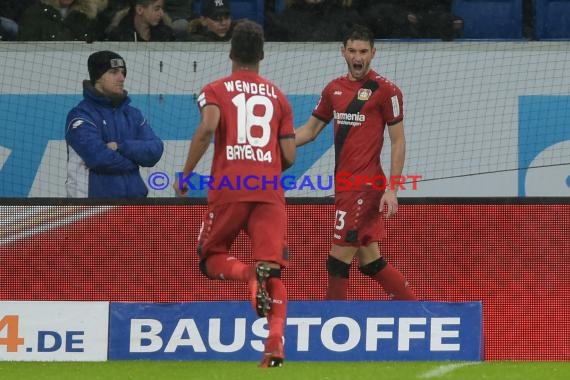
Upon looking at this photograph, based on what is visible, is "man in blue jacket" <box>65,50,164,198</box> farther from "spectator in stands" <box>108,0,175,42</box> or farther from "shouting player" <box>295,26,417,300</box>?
"spectator in stands" <box>108,0,175,42</box>

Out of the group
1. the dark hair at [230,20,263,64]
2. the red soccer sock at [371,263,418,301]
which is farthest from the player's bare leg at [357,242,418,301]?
the dark hair at [230,20,263,64]

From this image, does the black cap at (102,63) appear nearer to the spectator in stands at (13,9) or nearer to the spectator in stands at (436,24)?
the spectator in stands at (13,9)

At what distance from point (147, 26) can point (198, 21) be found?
0.50 m

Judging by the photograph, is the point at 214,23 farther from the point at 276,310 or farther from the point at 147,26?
the point at 276,310

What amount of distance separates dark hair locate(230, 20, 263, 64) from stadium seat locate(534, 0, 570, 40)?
7.07m

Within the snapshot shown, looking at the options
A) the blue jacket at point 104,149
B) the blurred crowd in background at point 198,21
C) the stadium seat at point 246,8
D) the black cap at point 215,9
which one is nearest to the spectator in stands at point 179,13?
the blurred crowd in background at point 198,21

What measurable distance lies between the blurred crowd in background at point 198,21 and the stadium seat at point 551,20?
3.89ft

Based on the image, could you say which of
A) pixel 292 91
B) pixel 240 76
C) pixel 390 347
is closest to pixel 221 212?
pixel 240 76

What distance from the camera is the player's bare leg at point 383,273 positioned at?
894cm

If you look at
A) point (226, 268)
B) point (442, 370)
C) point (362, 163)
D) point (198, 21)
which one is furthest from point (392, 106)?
point (198, 21)

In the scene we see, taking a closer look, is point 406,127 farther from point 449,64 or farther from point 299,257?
point 299,257

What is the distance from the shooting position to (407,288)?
8992mm

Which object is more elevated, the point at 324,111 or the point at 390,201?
the point at 324,111

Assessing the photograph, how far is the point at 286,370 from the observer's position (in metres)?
7.70
